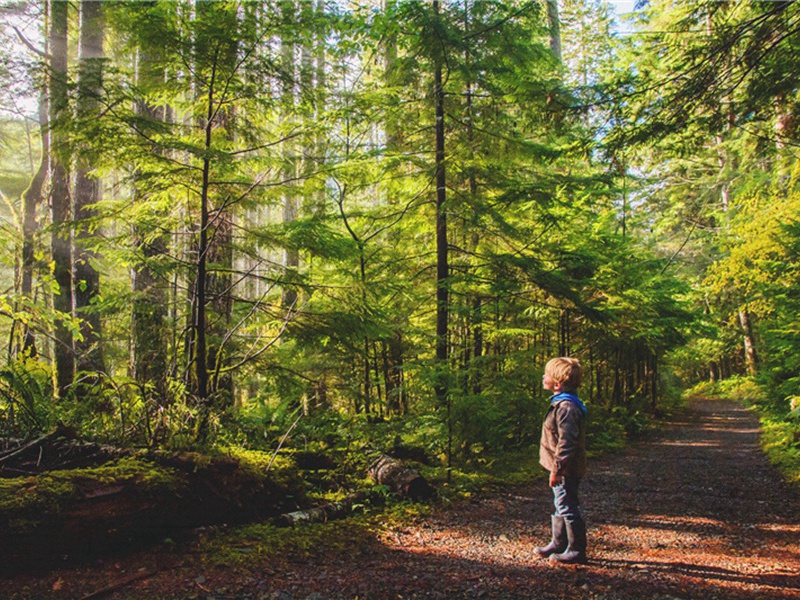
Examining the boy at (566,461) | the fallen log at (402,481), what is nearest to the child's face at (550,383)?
the boy at (566,461)

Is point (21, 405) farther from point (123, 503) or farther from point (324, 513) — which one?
point (324, 513)

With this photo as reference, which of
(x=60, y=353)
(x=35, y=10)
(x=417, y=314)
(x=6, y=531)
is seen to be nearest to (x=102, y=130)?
(x=6, y=531)

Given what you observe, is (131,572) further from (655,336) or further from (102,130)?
(655,336)

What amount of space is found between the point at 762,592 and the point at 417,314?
23.4 feet

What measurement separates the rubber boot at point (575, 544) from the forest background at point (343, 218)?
2721 mm

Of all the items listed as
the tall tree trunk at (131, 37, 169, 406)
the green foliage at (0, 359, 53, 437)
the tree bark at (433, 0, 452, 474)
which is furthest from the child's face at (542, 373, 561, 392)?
the green foliage at (0, 359, 53, 437)

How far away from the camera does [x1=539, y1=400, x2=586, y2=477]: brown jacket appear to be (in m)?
3.70

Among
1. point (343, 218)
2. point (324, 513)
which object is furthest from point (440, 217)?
point (324, 513)

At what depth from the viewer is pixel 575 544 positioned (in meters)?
3.77

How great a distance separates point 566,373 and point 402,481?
2.87 metres

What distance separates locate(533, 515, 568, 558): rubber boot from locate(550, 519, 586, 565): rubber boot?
11 centimetres

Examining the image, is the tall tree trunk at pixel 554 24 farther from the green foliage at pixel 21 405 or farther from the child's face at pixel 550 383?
the green foliage at pixel 21 405

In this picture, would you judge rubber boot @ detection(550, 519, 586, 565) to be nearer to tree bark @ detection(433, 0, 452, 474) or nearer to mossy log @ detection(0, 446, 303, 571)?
mossy log @ detection(0, 446, 303, 571)

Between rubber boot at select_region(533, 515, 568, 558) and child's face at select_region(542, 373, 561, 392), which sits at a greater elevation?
child's face at select_region(542, 373, 561, 392)
